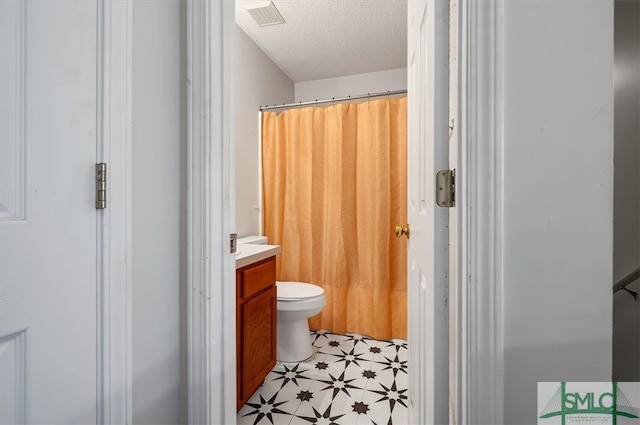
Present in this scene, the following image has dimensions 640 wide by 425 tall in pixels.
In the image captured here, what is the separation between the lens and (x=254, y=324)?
5.19ft

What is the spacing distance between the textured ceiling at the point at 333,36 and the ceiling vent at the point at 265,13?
0.04 metres

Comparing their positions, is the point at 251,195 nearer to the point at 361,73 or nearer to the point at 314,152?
the point at 314,152

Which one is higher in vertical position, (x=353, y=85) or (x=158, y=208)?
(x=353, y=85)

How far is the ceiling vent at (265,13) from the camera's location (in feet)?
6.55

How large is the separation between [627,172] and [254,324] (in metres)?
1.54

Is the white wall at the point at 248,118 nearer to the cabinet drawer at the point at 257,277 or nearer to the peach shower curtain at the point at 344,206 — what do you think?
the peach shower curtain at the point at 344,206

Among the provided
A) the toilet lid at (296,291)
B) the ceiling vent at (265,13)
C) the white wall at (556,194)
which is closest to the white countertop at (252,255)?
the toilet lid at (296,291)

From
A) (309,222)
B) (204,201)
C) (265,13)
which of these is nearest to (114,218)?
(204,201)

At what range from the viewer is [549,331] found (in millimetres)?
554

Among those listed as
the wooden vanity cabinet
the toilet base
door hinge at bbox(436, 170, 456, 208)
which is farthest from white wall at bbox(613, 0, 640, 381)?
the toilet base

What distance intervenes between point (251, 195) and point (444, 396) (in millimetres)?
2070

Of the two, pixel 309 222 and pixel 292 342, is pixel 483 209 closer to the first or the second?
pixel 292 342

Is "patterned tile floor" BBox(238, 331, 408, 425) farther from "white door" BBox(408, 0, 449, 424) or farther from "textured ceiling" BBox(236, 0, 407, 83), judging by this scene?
"textured ceiling" BBox(236, 0, 407, 83)

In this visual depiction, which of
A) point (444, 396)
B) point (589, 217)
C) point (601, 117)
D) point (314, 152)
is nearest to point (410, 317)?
point (444, 396)
